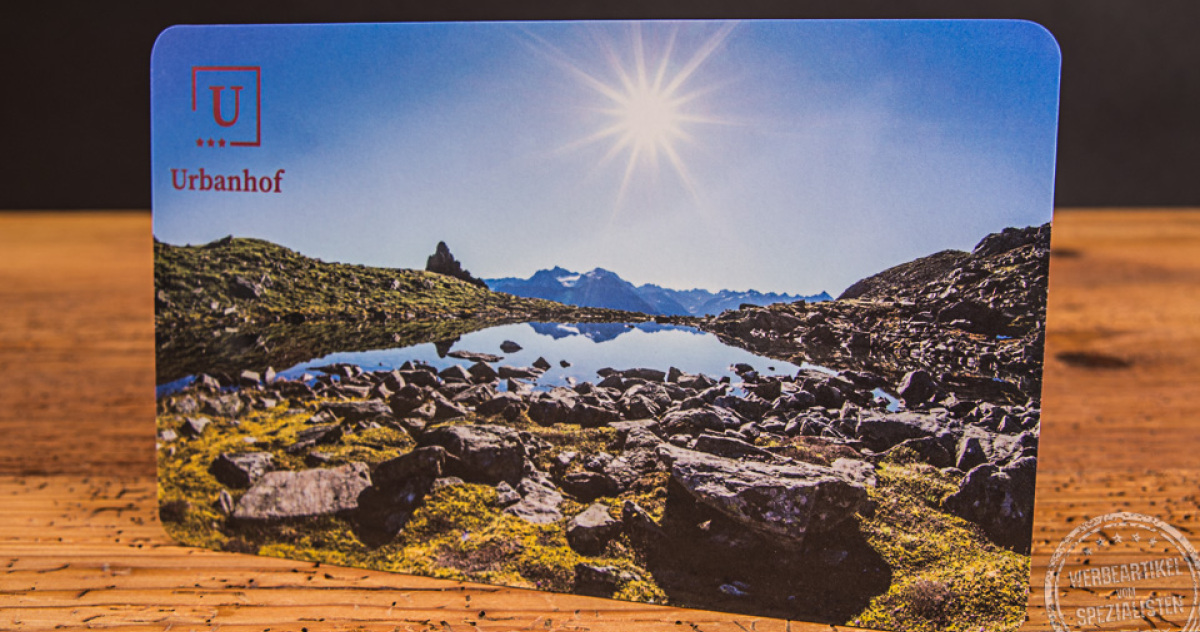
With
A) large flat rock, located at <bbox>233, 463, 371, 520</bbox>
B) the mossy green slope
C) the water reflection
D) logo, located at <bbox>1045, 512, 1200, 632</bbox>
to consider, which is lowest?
logo, located at <bbox>1045, 512, 1200, 632</bbox>

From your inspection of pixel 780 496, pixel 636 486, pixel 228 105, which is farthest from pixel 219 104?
pixel 780 496

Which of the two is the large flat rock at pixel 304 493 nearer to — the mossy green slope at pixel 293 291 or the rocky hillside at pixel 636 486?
the rocky hillside at pixel 636 486

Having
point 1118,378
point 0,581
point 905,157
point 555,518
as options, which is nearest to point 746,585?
point 555,518

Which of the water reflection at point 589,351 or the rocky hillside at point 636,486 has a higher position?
the water reflection at point 589,351

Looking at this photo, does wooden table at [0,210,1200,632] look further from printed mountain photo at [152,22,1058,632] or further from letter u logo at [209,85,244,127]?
letter u logo at [209,85,244,127]

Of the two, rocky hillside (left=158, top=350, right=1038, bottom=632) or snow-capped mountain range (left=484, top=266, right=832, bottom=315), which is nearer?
rocky hillside (left=158, top=350, right=1038, bottom=632)

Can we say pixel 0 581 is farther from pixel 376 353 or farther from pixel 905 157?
pixel 905 157

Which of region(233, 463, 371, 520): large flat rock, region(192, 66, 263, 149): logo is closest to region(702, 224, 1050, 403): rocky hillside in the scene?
region(233, 463, 371, 520): large flat rock

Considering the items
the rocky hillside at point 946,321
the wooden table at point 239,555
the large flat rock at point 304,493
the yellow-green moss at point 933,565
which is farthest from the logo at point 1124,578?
the large flat rock at point 304,493
